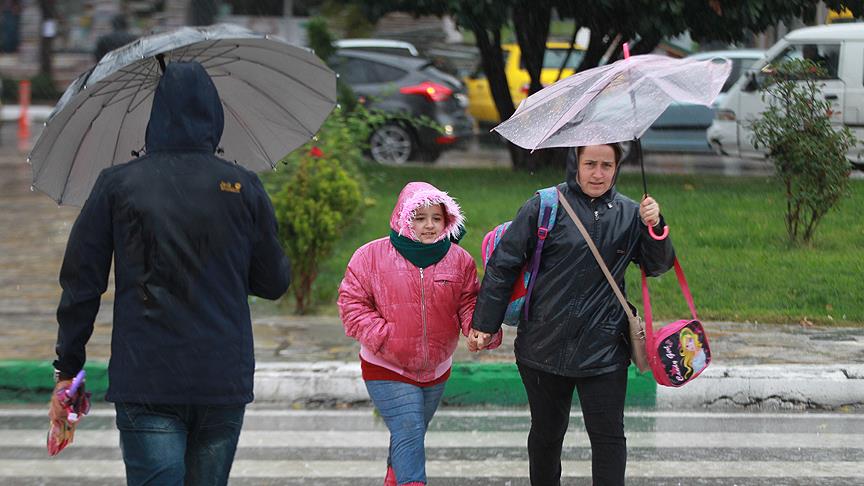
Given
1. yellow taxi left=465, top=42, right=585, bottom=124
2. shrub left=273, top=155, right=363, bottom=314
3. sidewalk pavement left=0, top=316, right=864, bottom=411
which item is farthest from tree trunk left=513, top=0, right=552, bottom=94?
sidewalk pavement left=0, top=316, right=864, bottom=411

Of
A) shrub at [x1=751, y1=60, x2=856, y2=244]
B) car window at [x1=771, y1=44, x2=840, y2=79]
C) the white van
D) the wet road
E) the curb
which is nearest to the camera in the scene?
the wet road

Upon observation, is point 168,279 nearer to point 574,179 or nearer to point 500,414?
point 574,179

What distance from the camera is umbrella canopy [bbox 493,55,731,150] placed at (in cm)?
420

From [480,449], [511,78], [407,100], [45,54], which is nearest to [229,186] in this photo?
[480,449]

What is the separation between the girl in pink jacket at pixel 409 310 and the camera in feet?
15.1

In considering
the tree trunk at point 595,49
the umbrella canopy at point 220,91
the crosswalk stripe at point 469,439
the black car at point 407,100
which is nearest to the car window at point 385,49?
the black car at point 407,100

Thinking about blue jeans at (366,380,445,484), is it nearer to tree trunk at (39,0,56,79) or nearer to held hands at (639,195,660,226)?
held hands at (639,195,660,226)

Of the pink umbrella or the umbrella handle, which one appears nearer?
the pink umbrella

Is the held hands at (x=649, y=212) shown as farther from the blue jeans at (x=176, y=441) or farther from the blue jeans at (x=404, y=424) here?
the blue jeans at (x=176, y=441)

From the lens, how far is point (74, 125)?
4211 mm

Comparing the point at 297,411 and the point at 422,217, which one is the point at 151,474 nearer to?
the point at 422,217

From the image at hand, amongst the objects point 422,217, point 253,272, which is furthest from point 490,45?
point 253,272

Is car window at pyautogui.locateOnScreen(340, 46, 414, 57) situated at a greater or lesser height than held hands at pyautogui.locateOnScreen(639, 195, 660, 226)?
lesser

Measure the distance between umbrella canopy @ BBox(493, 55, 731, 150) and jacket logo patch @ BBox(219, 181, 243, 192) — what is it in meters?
1.16
